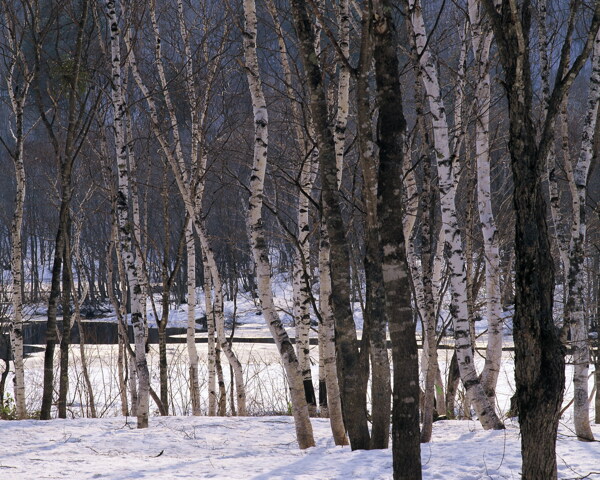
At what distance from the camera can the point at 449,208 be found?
612 cm

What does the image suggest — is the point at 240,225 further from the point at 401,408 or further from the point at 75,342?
the point at 401,408

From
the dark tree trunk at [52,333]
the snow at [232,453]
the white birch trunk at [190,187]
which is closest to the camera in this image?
the snow at [232,453]

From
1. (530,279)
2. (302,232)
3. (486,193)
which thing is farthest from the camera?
(302,232)

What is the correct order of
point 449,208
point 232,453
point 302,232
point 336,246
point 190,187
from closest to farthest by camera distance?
point 336,246 < point 449,208 < point 232,453 < point 302,232 < point 190,187

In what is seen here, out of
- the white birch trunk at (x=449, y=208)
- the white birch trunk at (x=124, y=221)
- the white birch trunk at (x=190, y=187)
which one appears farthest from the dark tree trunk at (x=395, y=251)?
the white birch trunk at (x=190, y=187)

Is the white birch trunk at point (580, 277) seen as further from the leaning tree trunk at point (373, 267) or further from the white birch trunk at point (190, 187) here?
the white birch trunk at point (190, 187)

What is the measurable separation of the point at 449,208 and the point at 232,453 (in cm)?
335

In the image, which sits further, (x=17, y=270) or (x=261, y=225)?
(x=17, y=270)

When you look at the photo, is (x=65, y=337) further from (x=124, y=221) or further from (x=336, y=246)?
(x=336, y=246)

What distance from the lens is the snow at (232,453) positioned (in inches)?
196

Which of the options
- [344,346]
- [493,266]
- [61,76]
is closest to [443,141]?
[493,266]

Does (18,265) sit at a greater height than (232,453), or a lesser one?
greater

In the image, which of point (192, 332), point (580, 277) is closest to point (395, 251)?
point (580, 277)

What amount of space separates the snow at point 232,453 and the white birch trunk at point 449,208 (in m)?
0.61
